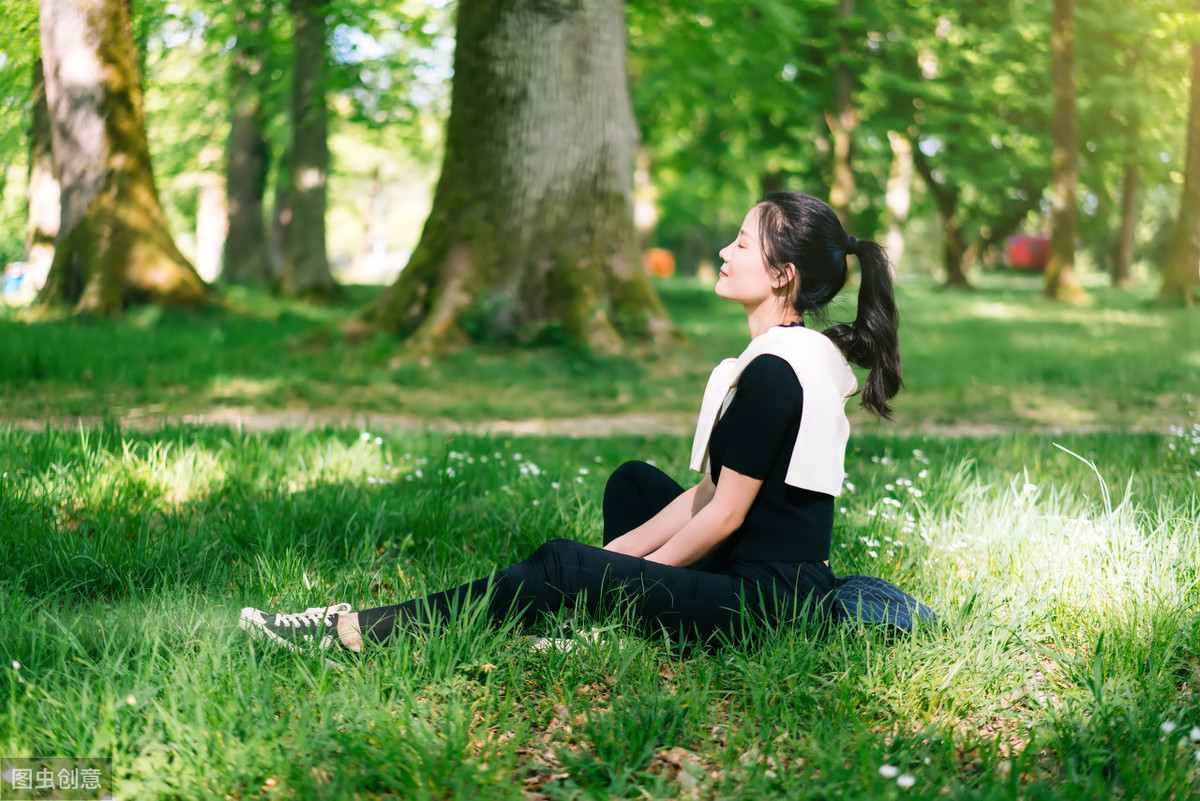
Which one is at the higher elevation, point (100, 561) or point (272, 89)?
point (272, 89)

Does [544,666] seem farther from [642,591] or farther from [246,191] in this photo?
[246,191]

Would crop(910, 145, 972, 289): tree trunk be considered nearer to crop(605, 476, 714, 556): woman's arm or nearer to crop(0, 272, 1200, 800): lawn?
crop(0, 272, 1200, 800): lawn

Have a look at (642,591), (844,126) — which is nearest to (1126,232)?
(844,126)

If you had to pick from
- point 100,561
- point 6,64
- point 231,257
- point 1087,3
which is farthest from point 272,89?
point 1087,3

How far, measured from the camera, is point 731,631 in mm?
2871

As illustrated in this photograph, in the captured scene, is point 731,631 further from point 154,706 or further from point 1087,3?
point 1087,3

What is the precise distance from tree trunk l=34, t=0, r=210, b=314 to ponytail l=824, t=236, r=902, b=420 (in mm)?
9111

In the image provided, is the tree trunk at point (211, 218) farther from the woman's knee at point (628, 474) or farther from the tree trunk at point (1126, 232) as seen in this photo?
the tree trunk at point (1126, 232)

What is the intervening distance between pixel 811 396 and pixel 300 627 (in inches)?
62.3

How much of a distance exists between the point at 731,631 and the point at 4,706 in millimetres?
1902

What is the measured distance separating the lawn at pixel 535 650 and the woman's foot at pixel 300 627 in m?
0.06

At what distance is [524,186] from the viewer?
9.42 meters

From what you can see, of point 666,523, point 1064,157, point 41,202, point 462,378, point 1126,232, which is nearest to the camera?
point 666,523

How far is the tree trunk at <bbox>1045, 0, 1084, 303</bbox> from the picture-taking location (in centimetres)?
1962
